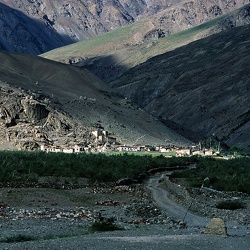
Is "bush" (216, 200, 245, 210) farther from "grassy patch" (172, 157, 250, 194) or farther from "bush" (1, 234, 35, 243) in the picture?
"bush" (1, 234, 35, 243)

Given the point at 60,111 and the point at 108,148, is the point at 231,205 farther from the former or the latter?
the point at 60,111

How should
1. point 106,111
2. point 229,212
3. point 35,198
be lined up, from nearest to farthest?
point 229,212 → point 35,198 → point 106,111

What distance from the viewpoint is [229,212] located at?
29.8 m

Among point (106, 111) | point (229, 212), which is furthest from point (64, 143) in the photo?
point (229, 212)

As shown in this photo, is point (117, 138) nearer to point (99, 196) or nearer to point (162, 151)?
point (162, 151)

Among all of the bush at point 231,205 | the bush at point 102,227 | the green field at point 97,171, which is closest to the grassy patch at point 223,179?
the green field at point 97,171

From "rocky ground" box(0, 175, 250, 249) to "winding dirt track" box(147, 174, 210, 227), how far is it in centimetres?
5

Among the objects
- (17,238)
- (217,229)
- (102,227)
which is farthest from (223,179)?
(17,238)

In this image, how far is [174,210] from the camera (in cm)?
3111

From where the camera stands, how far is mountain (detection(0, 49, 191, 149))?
84500 mm

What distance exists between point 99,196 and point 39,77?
3360 inches

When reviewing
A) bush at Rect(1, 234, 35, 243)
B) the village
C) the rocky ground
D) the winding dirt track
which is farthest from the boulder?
the village

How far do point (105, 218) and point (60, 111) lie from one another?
68.3 metres

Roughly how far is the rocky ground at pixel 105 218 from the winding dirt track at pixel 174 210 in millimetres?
49
